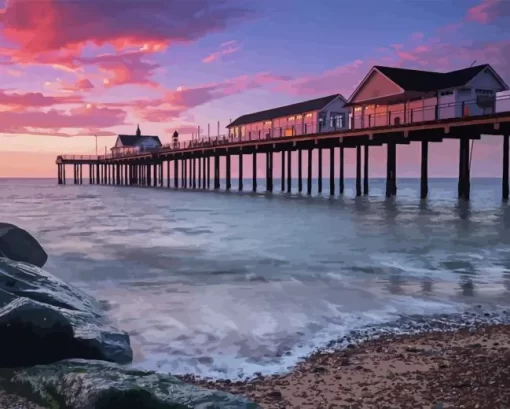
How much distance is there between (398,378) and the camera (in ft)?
14.7

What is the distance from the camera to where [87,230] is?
1959 cm

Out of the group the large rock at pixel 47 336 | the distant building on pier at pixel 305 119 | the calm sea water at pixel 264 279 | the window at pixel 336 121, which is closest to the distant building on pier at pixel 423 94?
the distant building on pier at pixel 305 119

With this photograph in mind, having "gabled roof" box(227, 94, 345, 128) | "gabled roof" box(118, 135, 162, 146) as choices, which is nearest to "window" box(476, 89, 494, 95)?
"gabled roof" box(227, 94, 345, 128)

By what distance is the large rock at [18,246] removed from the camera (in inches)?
352

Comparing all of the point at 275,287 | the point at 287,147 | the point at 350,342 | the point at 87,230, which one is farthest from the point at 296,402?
the point at 287,147

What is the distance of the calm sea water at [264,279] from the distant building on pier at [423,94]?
10.8 m

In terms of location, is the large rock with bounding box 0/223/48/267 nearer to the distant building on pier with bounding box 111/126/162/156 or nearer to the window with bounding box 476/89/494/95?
the window with bounding box 476/89/494/95

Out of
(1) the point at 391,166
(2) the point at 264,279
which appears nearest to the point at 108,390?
(2) the point at 264,279

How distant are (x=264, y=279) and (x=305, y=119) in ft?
113

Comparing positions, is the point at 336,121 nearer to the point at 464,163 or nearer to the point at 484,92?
the point at 484,92

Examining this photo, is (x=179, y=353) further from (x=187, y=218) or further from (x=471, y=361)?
(x=187, y=218)

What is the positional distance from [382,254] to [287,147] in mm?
27514

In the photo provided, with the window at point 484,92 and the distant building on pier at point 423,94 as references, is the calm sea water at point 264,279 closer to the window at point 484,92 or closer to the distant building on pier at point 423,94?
the distant building on pier at point 423,94

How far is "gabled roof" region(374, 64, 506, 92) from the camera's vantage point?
99.6 feet
